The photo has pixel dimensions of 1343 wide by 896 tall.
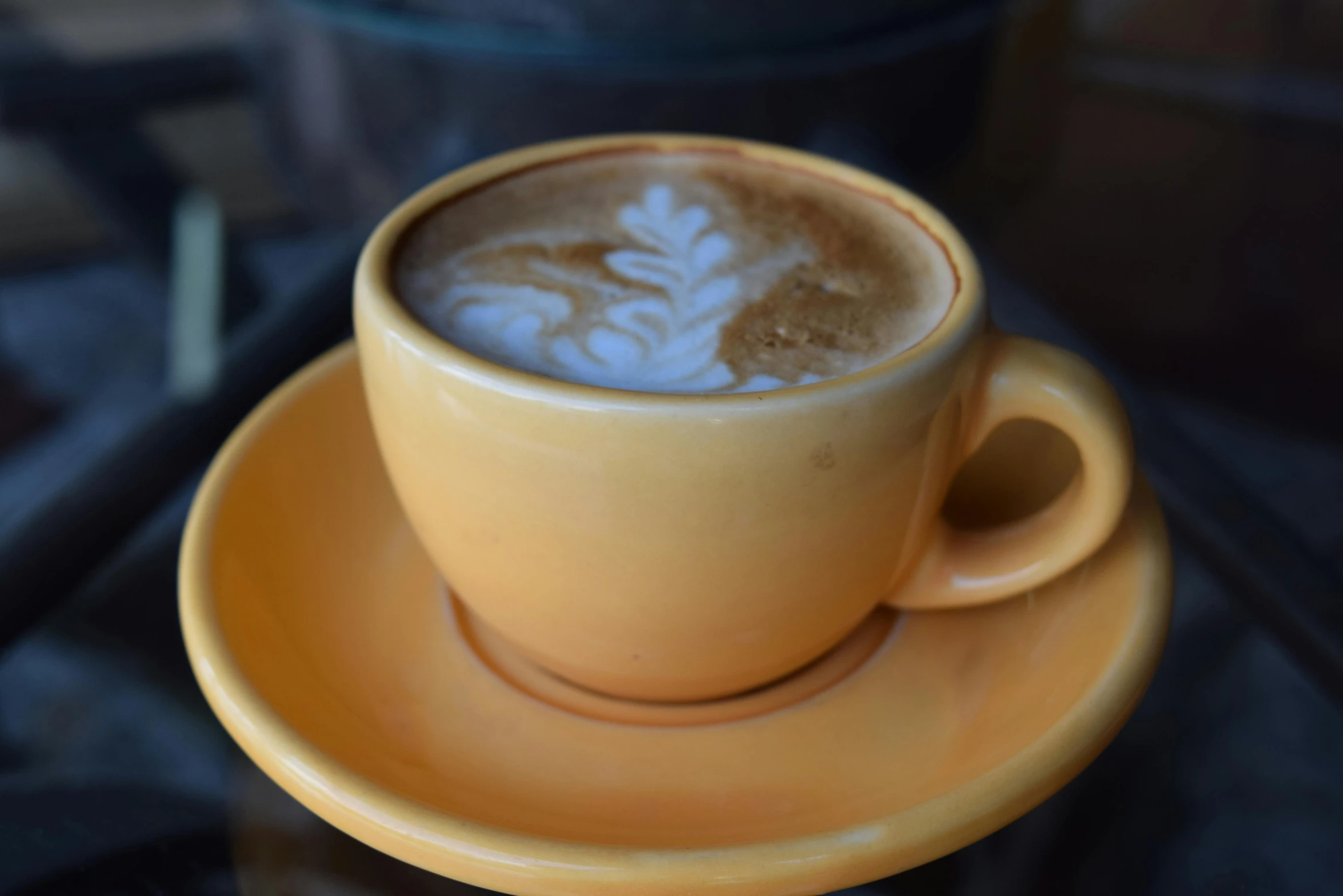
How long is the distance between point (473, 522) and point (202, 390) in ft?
0.95

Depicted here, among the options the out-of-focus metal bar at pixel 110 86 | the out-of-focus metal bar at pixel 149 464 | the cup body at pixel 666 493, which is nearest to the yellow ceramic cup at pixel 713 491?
the cup body at pixel 666 493

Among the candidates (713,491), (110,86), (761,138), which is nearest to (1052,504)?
(713,491)

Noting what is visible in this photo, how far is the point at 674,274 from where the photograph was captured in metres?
0.39


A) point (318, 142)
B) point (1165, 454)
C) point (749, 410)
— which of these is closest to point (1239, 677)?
point (1165, 454)

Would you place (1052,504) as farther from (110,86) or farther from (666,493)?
(110,86)

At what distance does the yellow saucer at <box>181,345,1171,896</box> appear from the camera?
28cm

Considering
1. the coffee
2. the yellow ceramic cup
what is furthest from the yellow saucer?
the coffee

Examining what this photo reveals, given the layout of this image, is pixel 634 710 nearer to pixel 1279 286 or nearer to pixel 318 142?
pixel 318 142

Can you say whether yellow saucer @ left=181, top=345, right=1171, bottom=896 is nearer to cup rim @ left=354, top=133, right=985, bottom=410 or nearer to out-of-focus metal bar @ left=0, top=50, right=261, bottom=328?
cup rim @ left=354, top=133, right=985, bottom=410

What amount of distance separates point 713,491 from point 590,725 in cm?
13

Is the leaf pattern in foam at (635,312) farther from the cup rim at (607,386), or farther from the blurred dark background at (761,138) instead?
Result: the blurred dark background at (761,138)

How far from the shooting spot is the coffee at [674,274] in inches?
13.3

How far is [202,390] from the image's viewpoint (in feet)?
1.80

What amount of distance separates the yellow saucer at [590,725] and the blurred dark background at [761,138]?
46 millimetres
